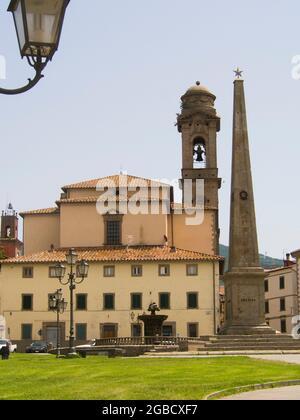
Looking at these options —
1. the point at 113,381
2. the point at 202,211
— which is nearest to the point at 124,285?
the point at 202,211

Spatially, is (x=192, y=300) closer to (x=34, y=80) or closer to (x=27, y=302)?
(x=27, y=302)

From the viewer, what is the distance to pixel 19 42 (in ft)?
23.1

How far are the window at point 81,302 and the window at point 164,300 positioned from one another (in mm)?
5764

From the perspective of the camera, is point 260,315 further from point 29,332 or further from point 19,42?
point 19,42

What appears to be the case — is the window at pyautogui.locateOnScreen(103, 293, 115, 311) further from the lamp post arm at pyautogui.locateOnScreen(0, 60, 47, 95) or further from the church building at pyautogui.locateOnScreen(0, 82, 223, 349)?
the lamp post arm at pyautogui.locateOnScreen(0, 60, 47, 95)

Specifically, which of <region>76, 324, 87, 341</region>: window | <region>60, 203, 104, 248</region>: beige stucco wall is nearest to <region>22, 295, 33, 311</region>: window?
<region>76, 324, 87, 341</region>: window

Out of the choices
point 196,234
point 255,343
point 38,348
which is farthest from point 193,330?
point 255,343

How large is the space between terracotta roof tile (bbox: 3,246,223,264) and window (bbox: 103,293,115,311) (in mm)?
2824

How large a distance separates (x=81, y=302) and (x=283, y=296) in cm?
3306

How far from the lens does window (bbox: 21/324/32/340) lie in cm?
6047

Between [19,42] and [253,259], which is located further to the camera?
[253,259]

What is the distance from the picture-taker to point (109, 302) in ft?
200

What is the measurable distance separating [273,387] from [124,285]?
46.4 metres

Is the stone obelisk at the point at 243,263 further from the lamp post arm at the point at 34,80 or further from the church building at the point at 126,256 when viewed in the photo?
the lamp post arm at the point at 34,80
